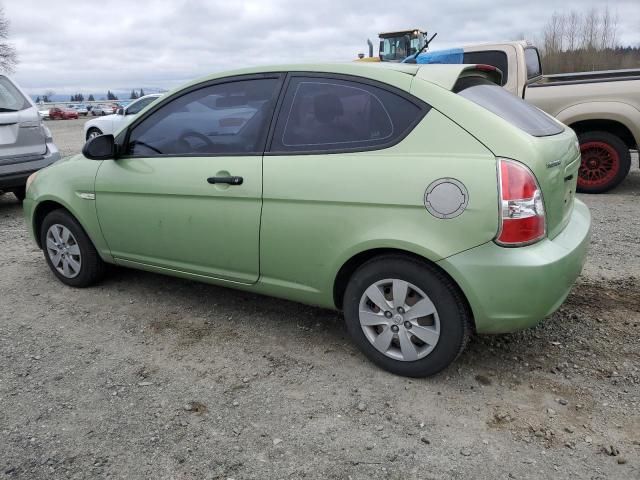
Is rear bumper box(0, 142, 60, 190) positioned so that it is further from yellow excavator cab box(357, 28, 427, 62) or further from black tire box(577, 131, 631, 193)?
yellow excavator cab box(357, 28, 427, 62)

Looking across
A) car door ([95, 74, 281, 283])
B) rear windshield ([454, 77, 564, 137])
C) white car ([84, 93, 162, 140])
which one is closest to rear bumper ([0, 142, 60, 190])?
car door ([95, 74, 281, 283])

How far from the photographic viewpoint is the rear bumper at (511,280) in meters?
2.53

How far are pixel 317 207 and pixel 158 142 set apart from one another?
139 centimetres

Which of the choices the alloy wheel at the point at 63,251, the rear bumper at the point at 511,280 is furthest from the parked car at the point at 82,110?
the rear bumper at the point at 511,280

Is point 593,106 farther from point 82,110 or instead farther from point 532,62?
point 82,110

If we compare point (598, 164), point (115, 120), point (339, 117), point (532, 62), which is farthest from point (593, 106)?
point (115, 120)

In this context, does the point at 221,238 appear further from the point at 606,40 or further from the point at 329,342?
the point at 606,40

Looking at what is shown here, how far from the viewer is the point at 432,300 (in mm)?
2721

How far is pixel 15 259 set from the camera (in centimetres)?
523

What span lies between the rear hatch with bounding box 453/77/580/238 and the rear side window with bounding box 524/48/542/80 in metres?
5.04

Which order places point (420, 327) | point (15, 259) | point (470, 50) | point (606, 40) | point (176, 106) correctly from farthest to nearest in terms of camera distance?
point (606, 40) → point (470, 50) → point (15, 259) → point (176, 106) → point (420, 327)

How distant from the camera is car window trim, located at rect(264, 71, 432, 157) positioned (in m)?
2.77

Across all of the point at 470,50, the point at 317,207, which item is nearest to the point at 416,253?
the point at 317,207

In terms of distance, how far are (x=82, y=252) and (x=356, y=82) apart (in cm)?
256
